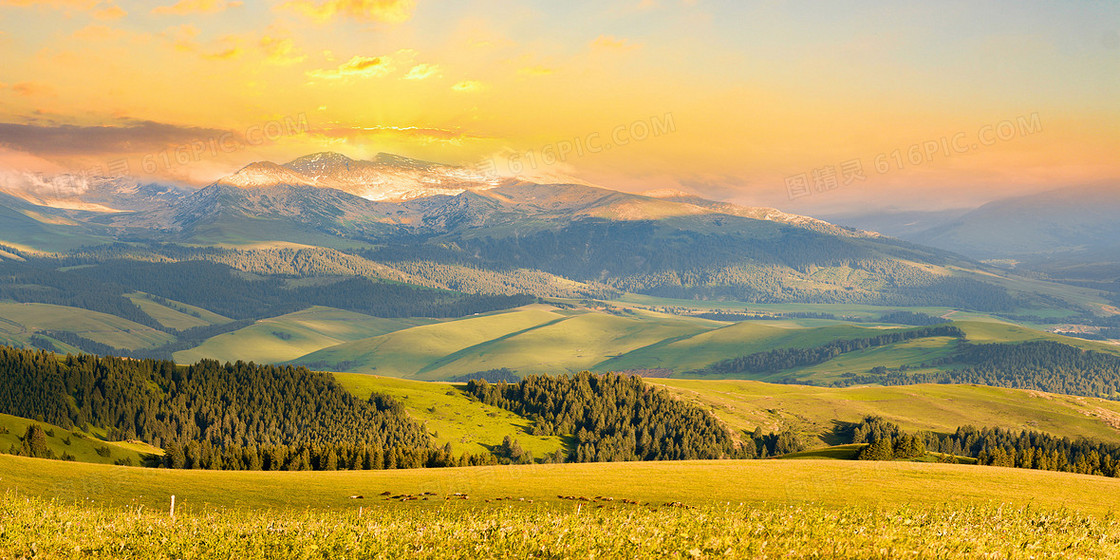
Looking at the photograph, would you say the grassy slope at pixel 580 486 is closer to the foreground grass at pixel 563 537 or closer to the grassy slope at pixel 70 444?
the foreground grass at pixel 563 537

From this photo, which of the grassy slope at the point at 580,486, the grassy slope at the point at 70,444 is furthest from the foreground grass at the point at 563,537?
the grassy slope at the point at 70,444

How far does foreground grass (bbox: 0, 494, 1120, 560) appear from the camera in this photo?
103ft

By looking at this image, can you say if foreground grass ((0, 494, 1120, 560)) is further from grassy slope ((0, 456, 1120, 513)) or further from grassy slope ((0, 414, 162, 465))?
grassy slope ((0, 414, 162, 465))

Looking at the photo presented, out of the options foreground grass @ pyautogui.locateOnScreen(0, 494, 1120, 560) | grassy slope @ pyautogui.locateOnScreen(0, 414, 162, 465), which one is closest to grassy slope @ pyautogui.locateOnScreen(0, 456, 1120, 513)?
foreground grass @ pyautogui.locateOnScreen(0, 494, 1120, 560)

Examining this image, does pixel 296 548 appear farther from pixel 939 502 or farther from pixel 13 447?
pixel 13 447

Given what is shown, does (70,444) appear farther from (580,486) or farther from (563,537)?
(563,537)

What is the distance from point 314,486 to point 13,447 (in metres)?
107

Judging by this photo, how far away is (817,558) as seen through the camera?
99.6 feet

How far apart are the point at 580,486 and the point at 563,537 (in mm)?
31350

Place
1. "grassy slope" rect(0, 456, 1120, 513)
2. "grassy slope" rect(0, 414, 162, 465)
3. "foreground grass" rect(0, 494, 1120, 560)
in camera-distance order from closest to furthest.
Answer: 1. "foreground grass" rect(0, 494, 1120, 560)
2. "grassy slope" rect(0, 456, 1120, 513)
3. "grassy slope" rect(0, 414, 162, 465)

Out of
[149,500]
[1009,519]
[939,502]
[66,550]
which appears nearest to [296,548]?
[66,550]

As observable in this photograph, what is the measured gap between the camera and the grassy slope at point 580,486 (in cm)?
5653

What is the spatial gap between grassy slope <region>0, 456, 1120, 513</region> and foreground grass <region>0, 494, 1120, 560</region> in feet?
51.3

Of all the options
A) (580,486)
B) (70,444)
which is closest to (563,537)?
(580,486)
